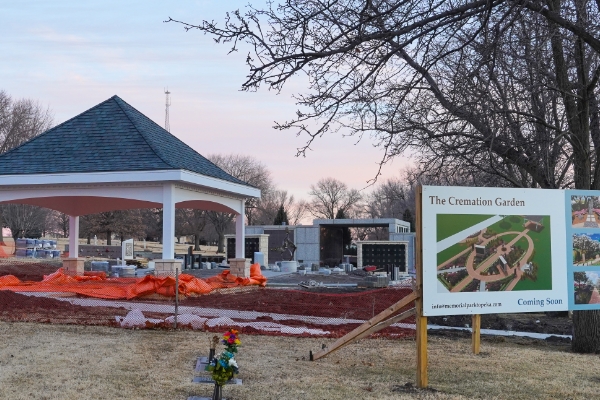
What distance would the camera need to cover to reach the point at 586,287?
340 inches

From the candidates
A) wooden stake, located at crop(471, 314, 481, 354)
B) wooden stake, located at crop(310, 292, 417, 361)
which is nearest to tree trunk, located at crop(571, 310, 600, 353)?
wooden stake, located at crop(471, 314, 481, 354)

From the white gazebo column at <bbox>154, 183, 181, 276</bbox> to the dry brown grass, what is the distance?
7904 mm

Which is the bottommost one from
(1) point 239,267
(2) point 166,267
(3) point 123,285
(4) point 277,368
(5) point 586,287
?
(4) point 277,368

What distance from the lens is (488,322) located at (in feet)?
46.4

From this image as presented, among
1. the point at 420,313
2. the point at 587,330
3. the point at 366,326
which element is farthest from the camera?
the point at 587,330

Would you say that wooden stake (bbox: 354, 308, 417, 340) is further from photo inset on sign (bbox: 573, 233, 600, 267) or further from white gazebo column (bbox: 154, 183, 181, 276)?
white gazebo column (bbox: 154, 183, 181, 276)

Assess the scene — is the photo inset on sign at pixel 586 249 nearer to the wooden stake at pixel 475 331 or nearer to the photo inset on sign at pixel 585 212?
the photo inset on sign at pixel 585 212

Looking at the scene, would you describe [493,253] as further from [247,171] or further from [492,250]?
[247,171]

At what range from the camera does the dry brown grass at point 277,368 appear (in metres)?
7.02

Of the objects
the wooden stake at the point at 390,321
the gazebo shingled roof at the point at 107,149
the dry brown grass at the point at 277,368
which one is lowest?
the dry brown grass at the point at 277,368

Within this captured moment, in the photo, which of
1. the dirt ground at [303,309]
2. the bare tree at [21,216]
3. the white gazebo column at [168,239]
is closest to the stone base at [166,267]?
the white gazebo column at [168,239]

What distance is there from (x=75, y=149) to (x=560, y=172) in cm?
1415

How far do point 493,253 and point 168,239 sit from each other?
13.0 m

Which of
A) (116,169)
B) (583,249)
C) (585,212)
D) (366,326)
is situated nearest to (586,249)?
(583,249)
